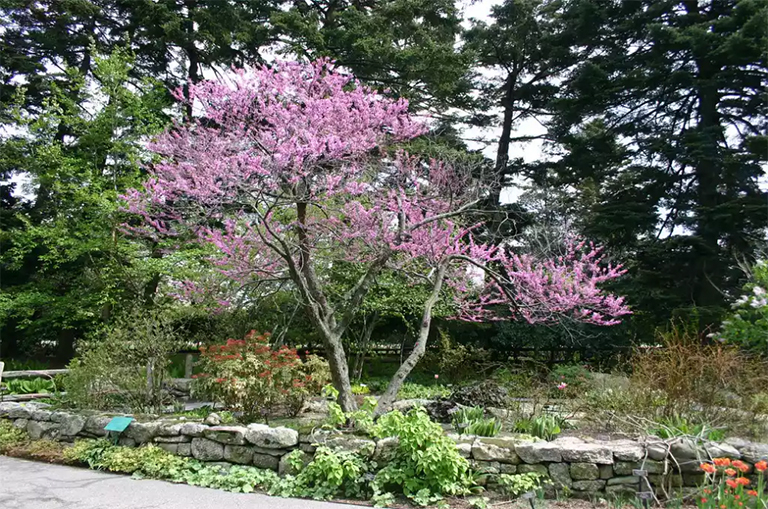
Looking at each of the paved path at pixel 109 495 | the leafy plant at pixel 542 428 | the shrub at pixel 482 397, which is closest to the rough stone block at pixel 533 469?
the leafy plant at pixel 542 428

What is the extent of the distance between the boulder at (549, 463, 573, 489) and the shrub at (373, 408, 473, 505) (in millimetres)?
692

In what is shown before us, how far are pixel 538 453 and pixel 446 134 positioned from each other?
12174 mm

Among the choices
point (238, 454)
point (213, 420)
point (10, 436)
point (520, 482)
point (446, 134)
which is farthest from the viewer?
point (446, 134)

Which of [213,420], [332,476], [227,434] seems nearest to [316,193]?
[213,420]

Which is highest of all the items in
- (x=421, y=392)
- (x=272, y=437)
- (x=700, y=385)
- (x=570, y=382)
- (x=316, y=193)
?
(x=316, y=193)

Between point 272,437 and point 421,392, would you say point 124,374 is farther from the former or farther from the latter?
point 421,392

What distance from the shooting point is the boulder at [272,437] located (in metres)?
4.57

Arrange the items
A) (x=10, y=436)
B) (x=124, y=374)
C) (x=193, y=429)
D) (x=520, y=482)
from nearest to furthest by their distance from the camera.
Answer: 1. (x=520, y=482)
2. (x=193, y=429)
3. (x=10, y=436)
4. (x=124, y=374)

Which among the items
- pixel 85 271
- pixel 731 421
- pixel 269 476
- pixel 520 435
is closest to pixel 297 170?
pixel 269 476

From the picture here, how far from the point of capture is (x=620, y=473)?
13.4ft

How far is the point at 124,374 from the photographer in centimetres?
619

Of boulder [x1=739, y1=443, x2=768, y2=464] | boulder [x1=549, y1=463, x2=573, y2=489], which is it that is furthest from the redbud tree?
boulder [x1=739, y1=443, x2=768, y2=464]

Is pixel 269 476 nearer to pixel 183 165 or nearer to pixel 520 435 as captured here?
pixel 520 435

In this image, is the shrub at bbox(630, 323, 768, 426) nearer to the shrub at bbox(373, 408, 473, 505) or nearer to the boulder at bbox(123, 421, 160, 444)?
the shrub at bbox(373, 408, 473, 505)
